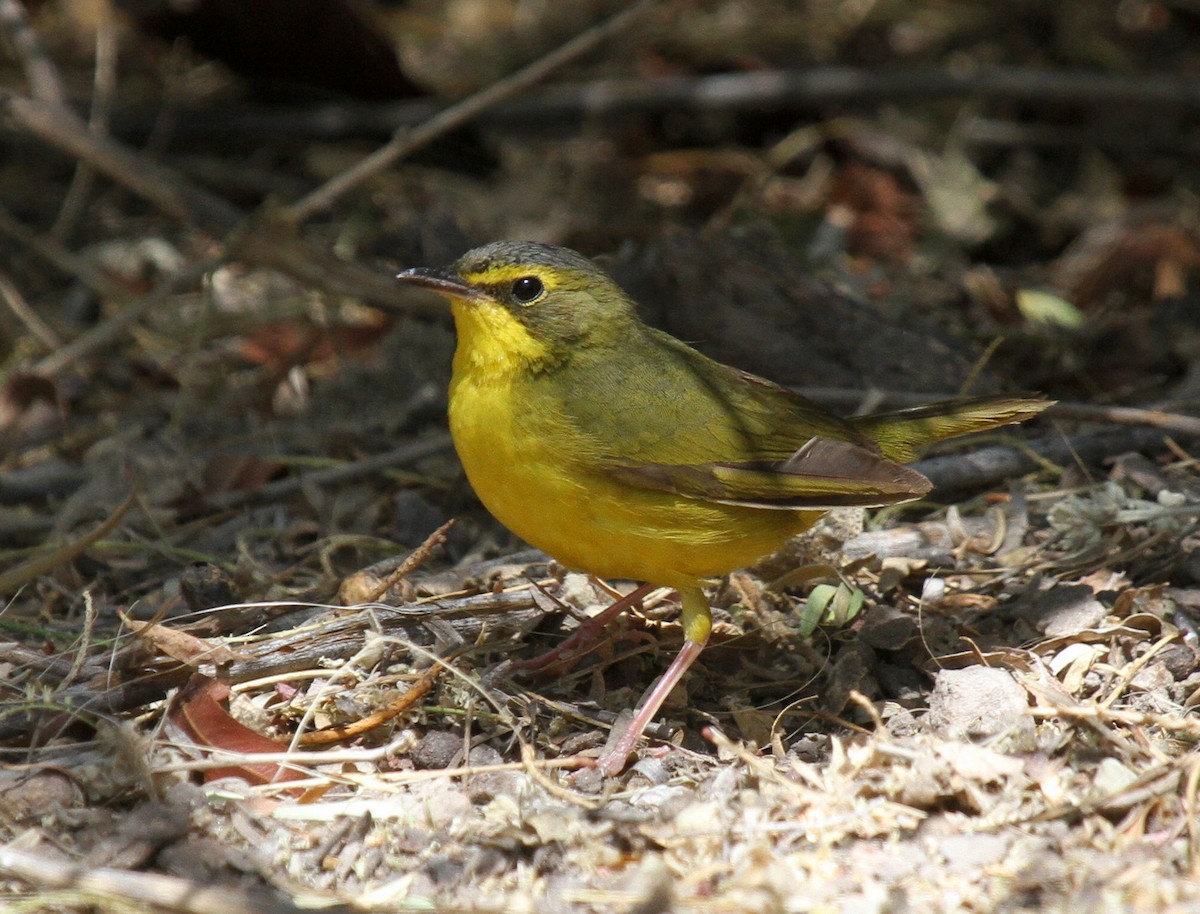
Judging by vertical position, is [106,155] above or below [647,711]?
above

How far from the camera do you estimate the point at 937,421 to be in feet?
14.2

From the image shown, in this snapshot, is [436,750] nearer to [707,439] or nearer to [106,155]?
[707,439]

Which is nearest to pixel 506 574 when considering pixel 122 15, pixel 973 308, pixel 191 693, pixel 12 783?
pixel 191 693

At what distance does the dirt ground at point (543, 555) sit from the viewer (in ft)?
10.7

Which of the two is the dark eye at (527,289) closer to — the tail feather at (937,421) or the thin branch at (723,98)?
the tail feather at (937,421)

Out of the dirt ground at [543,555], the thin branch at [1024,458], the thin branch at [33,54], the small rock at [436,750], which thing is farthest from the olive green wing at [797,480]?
the thin branch at [33,54]

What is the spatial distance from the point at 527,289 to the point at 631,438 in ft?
2.18

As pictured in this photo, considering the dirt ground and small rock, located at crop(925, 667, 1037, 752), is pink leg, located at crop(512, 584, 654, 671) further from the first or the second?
small rock, located at crop(925, 667, 1037, 752)

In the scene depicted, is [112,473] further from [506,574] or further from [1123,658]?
[1123,658]

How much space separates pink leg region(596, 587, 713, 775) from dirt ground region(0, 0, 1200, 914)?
7 cm

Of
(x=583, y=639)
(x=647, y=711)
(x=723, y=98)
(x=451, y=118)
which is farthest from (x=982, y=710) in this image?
(x=723, y=98)

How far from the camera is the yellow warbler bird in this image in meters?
3.87

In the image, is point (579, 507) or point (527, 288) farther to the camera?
point (527, 288)

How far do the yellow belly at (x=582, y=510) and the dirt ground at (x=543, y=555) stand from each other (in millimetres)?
460
